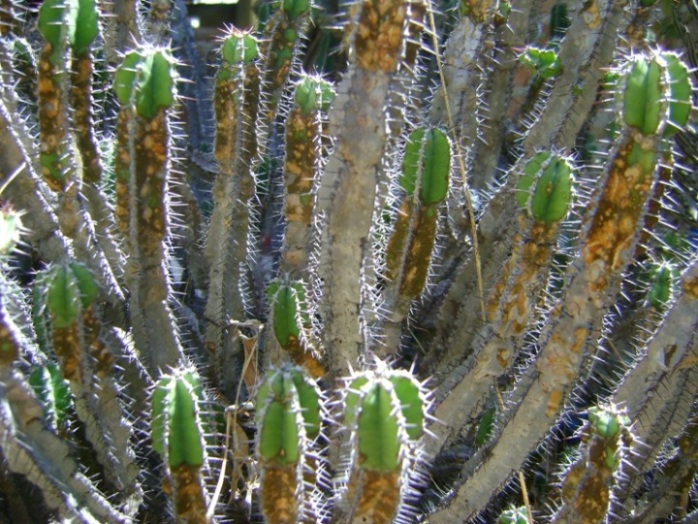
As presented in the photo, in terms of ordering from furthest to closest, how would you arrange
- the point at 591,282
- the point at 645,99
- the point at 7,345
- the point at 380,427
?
the point at 591,282 < the point at 645,99 < the point at 7,345 < the point at 380,427

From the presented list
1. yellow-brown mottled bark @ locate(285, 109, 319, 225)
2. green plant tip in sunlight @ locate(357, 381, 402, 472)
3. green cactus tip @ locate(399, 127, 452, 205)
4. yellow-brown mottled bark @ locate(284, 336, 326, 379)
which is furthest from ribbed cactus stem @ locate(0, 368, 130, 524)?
green cactus tip @ locate(399, 127, 452, 205)

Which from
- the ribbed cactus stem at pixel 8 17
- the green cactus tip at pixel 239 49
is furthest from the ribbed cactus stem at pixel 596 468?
the ribbed cactus stem at pixel 8 17

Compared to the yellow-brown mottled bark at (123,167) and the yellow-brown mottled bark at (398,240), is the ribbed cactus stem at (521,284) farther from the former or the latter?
the yellow-brown mottled bark at (123,167)

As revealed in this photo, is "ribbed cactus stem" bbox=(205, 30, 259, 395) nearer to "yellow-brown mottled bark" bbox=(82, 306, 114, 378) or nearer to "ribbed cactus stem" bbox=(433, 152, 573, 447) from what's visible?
"yellow-brown mottled bark" bbox=(82, 306, 114, 378)

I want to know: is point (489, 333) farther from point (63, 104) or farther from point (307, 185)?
point (63, 104)

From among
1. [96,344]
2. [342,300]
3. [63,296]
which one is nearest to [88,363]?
[96,344]

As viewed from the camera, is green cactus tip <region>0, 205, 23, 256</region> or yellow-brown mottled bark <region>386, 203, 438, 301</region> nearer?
green cactus tip <region>0, 205, 23, 256</region>

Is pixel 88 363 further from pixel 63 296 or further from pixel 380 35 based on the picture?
pixel 380 35
